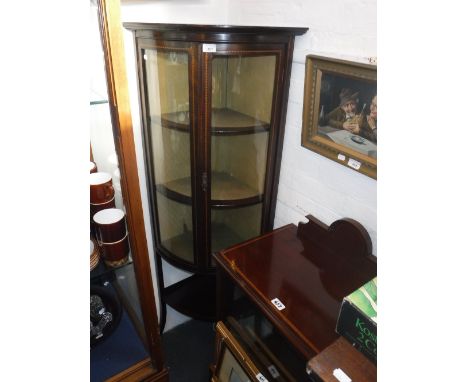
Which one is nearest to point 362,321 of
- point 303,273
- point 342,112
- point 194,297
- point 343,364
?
point 343,364

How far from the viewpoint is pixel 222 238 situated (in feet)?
5.22

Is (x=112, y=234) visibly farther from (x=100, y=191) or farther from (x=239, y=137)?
(x=239, y=137)

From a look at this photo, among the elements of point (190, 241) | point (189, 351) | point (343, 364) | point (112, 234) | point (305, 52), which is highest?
point (305, 52)

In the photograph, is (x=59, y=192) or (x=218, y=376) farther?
(x=218, y=376)

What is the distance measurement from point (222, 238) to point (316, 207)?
493 mm

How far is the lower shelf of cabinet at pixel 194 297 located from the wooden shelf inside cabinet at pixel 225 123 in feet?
2.54

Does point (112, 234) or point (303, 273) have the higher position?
point (112, 234)

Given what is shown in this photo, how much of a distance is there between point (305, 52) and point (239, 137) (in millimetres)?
405

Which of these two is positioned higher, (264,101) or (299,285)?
(264,101)

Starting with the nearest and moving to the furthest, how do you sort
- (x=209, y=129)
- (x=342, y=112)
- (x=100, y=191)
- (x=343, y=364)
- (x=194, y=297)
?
(x=343, y=364)
(x=100, y=191)
(x=342, y=112)
(x=209, y=129)
(x=194, y=297)

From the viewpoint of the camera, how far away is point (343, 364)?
2.30 feet
